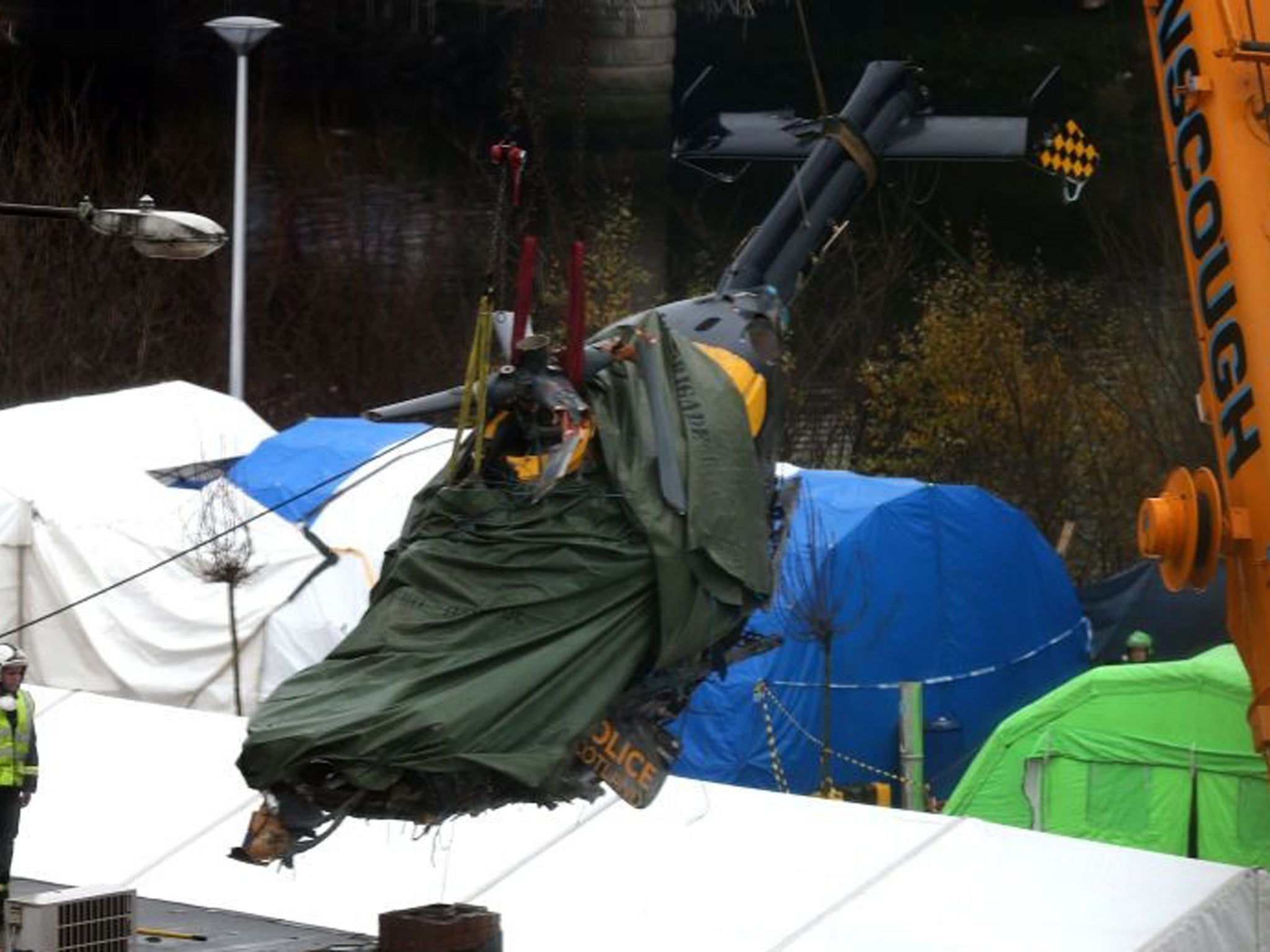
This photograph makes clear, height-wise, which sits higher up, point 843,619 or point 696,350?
point 696,350

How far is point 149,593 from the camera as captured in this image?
90.8 feet

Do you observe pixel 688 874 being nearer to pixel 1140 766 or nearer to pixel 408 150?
pixel 1140 766

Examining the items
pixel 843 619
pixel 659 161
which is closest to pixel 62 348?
pixel 659 161

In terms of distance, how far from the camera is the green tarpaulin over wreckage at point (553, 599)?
450 inches

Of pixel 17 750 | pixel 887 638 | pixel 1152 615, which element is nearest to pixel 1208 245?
pixel 17 750

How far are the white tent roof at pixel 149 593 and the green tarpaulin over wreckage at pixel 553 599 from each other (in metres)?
14.9

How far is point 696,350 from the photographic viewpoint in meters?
12.9

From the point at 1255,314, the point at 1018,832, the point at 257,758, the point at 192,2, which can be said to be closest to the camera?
the point at 257,758

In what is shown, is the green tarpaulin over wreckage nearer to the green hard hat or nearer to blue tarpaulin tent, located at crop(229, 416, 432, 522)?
the green hard hat

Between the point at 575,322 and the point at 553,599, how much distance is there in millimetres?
1275

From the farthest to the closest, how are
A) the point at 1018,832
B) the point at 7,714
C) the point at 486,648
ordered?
the point at 7,714 → the point at 1018,832 → the point at 486,648

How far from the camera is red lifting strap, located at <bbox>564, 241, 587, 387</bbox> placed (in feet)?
39.0

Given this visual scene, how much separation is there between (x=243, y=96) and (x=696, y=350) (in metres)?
21.5

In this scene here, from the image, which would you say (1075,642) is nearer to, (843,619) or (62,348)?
(843,619)
